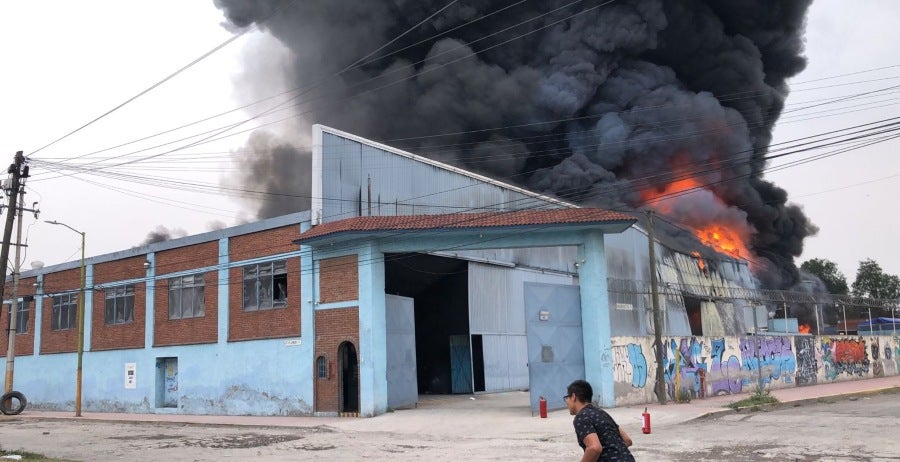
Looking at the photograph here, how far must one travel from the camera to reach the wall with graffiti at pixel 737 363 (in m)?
22.2

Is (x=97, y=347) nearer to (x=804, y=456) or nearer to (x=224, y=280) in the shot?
(x=224, y=280)

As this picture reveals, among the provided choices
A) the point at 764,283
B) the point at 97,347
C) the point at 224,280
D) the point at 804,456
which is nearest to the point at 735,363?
the point at 804,456

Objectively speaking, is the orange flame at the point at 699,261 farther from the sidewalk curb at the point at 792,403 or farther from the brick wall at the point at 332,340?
the brick wall at the point at 332,340

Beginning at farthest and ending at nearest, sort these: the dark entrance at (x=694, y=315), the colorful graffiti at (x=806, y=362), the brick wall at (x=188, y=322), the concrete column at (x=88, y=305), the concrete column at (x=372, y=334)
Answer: the dark entrance at (x=694, y=315), the concrete column at (x=88, y=305), the colorful graffiti at (x=806, y=362), the brick wall at (x=188, y=322), the concrete column at (x=372, y=334)

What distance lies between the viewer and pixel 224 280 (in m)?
27.5

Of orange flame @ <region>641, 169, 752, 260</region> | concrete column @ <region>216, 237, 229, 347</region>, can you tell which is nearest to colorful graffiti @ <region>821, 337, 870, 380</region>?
orange flame @ <region>641, 169, 752, 260</region>

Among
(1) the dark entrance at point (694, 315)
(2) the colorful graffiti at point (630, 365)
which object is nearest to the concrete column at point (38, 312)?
(2) the colorful graffiti at point (630, 365)

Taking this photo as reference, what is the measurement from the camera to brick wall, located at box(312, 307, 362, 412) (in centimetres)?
2316

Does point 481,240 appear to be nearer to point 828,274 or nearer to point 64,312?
point 64,312

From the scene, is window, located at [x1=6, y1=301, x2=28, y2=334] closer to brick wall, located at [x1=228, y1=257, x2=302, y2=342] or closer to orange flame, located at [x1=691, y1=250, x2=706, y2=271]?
brick wall, located at [x1=228, y1=257, x2=302, y2=342]

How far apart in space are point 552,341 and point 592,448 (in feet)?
53.7

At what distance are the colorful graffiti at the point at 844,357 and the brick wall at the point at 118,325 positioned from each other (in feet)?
94.3

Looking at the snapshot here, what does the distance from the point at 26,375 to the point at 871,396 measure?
37.4 m

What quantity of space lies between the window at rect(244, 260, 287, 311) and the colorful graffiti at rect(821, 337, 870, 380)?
22518mm
